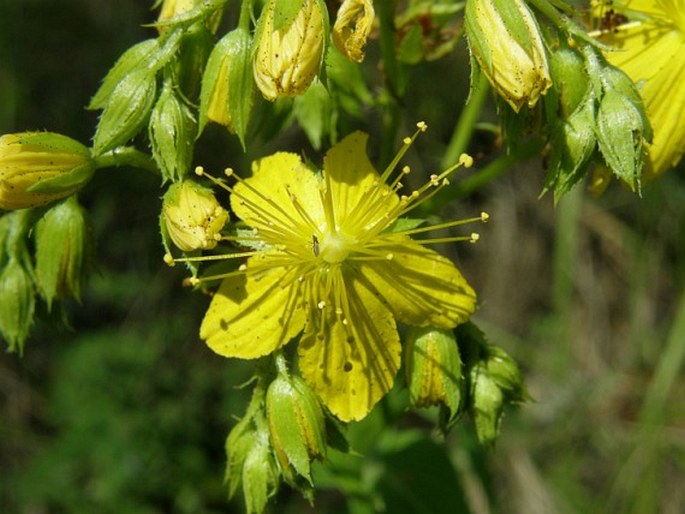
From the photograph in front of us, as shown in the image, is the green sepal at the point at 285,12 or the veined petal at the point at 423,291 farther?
the veined petal at the point at 423,291

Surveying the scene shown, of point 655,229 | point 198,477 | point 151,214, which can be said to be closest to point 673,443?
point 655,229

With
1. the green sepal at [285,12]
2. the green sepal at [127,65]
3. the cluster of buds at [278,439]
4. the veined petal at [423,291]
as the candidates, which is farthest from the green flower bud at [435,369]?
the green sepal at [127,65]

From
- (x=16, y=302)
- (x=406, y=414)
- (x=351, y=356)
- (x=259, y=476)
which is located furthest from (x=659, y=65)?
(x=406, y=414)

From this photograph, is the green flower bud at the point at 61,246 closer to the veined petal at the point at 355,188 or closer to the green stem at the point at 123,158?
the green stem at the point at 123,158

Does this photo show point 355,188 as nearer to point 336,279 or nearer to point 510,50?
point 336,279

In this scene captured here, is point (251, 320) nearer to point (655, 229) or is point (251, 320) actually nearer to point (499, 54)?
point (499, 54)
